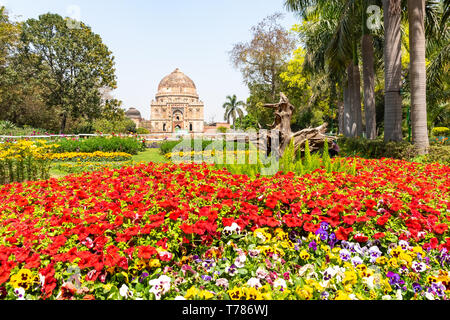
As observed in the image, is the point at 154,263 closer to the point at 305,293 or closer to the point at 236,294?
the point at 236,294

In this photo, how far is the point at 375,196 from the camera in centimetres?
314

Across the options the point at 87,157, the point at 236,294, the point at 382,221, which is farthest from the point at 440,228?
the point at 87,157

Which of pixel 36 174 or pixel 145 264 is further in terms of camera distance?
pixel 36 174

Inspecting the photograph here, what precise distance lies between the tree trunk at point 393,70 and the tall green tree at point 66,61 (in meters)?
23.8

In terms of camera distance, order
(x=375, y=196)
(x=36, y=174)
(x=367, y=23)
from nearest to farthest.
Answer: (x=375, y=196), (x=36, y=174), (x=367, y=23)

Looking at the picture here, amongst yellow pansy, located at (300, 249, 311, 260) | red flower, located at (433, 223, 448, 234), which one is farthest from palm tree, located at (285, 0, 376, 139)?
yellow pansy, located at (300, 249, 311, 260)

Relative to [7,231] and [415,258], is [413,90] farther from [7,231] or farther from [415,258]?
[7,231]

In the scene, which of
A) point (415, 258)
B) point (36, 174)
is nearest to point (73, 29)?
point (36, 174)

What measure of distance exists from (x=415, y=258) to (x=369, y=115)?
12.5 metres

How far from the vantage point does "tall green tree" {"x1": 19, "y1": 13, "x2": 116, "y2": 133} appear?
25.6 metres

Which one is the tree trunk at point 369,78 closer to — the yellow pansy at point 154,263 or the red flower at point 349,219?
the red flower at point 349,219

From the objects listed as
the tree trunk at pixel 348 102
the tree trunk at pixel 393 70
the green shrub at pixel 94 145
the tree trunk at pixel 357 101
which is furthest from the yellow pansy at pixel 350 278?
the tree trunk at pixel 348 102

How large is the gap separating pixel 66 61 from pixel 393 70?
26.5 metres

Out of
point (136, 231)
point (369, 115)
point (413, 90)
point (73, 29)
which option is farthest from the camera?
point (73, 29)
